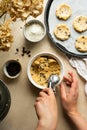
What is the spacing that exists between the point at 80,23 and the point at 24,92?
36cm

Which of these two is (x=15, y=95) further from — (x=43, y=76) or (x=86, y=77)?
(x=86, y=77)

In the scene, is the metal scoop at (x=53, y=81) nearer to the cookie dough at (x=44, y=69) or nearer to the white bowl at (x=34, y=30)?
the cookie dough at (x=44, y=69)

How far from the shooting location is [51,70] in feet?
3.77

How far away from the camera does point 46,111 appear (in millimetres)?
996

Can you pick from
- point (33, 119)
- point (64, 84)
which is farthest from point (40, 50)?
point (33, 119)

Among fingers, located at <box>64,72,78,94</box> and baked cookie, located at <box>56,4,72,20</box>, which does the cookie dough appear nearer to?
fingers, located at <box>64,72,78,94</box>

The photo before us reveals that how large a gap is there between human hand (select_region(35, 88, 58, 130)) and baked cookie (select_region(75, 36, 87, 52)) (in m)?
0.23

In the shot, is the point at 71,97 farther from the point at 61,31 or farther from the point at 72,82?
the point at 61,31

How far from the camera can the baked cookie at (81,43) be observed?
3.81 ft

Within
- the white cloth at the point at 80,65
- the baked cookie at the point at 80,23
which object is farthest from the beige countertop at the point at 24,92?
the baked cookie at the point at 80,23

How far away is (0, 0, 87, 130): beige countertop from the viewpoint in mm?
1131

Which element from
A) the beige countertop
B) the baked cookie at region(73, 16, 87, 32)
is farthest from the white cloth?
the baked cookie at region(73, 16, 87, 32)

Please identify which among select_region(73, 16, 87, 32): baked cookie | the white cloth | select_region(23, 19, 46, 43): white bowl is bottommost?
the white cloth

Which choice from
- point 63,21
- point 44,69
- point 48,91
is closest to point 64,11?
point 63,21
